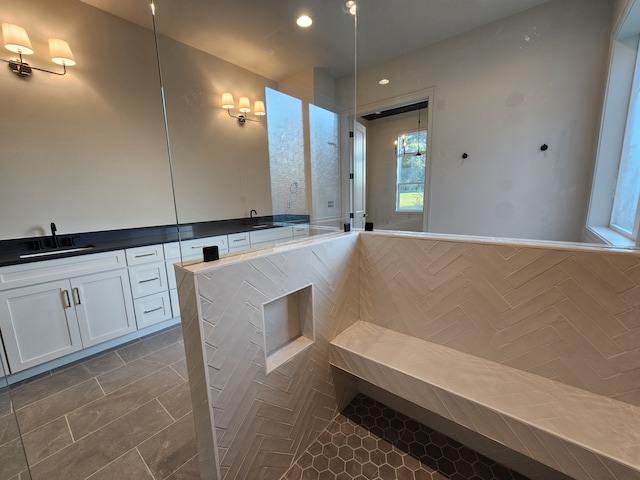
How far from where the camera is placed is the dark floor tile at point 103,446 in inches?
47.6

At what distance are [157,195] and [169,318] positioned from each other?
132cm

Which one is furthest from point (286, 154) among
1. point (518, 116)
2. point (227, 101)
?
point (518, 116)

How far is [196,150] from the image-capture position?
2.81 meters

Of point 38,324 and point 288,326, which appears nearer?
point 288,326

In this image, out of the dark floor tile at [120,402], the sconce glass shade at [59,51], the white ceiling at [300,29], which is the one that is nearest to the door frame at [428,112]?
the white ceiling at [300,29]

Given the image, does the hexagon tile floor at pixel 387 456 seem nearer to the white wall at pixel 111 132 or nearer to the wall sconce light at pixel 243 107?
the white wall at pixel 111 132

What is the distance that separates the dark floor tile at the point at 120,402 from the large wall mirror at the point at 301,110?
1.21 m

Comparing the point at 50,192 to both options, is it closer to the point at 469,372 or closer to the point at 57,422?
the point at 57,422

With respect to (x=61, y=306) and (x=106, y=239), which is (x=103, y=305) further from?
(x=106, y=239)

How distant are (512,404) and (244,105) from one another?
3382 millimetres

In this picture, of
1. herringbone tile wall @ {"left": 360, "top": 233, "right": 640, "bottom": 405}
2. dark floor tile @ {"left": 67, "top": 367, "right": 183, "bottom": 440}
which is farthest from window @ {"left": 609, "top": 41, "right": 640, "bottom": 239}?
dark floor tile @ {"left": 67, "top": 367, "right": 183, "bottom": 440}

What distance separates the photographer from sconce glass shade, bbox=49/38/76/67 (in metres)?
2.00

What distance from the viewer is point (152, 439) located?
1.38m

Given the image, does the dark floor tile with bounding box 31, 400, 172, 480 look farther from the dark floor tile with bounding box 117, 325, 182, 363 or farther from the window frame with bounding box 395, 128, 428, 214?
the window frame with bounding box 395, 128, 428, 214
